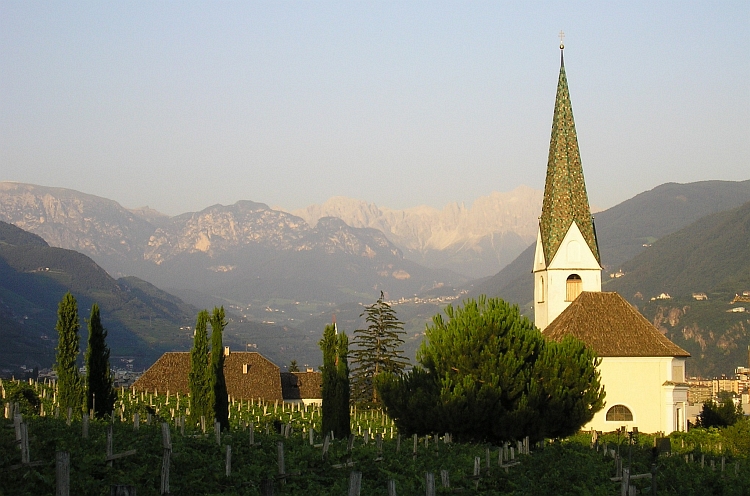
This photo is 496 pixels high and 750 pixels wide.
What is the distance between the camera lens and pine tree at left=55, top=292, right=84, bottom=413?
4234cm

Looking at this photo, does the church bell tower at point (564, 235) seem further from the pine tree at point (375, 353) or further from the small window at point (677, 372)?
the pine tree at point (375, 353)

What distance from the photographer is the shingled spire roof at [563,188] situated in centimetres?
6166

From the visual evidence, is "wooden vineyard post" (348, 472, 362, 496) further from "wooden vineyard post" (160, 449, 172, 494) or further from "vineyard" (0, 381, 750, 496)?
"wooden vineyard post" (160, 449, 172, 494)

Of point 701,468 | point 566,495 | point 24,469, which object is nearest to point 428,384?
point 701,468

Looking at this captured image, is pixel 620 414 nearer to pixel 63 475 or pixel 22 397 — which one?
pixel 22 397

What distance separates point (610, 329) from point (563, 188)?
1113cm

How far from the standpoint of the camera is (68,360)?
141 ft

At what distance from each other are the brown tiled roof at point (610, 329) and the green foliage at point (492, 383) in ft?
37.0

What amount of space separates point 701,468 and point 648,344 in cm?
2241

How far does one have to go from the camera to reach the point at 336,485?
2369 cm

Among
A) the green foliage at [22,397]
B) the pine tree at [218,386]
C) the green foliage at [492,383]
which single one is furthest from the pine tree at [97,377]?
the green foliage at [492,383]

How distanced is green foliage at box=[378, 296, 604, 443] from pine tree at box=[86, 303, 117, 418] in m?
10.1

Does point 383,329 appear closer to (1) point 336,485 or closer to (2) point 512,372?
(2) point 512,372

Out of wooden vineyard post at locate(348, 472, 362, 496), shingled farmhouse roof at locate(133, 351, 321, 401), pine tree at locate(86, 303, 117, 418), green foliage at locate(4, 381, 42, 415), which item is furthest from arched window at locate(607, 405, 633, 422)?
shingled farmhouse roof at locate(133, 351, 321, 401)
